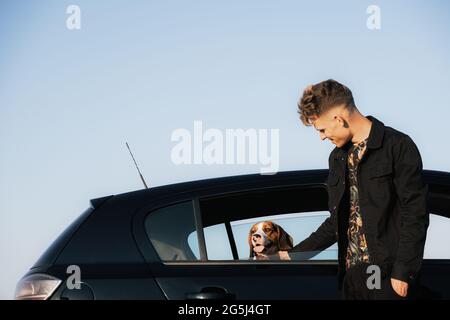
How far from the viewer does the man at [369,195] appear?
3.76m

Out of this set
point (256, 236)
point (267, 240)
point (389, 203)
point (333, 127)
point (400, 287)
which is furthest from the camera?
point (256, 236)

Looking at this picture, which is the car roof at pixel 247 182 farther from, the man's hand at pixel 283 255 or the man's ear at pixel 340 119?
the man's ear at pixel 340 119

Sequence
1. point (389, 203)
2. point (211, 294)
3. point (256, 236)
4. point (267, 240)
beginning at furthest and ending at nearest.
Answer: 1. point (256, 236)
2. point (267, 240)
3. point (211, 294)
4. point (389, 203)

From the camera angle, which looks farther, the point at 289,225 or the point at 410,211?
the point at 289,225

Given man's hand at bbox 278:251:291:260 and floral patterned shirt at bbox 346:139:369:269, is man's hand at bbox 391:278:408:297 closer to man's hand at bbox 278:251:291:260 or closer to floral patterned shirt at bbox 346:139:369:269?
floral patterned shirt at bbox 346:139:369:269

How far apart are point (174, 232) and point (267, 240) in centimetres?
54

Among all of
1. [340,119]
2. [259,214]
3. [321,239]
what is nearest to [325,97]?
[340,119]

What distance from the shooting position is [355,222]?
13.4ft

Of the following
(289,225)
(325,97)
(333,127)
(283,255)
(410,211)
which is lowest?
(283,255)

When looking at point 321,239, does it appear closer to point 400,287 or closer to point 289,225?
point 289,225

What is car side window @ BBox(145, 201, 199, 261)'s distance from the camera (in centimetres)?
441

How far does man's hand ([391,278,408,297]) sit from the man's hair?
2.90 ft

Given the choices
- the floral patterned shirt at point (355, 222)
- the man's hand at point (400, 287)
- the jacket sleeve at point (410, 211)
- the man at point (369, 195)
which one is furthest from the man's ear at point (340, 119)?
the man's hand at point (400, 287)

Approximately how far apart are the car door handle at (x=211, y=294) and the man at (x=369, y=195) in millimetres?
591
